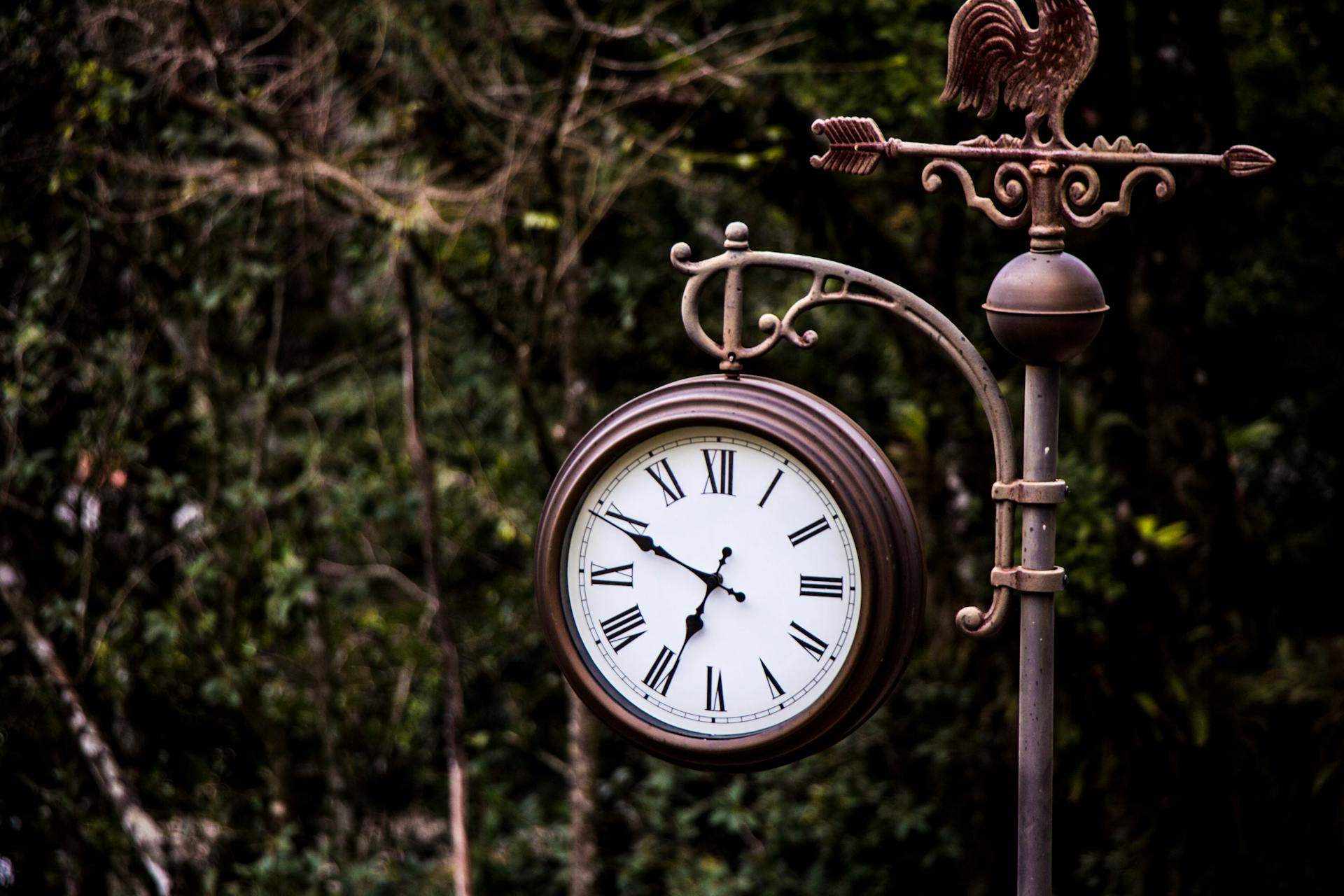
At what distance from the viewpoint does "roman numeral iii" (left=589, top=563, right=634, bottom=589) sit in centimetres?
257

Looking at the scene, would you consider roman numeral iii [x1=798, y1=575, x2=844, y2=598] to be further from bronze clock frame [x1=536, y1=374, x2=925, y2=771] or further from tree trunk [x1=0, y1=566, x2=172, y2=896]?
tree trunk [x1=0, y1=566, x2=172, y2=896]

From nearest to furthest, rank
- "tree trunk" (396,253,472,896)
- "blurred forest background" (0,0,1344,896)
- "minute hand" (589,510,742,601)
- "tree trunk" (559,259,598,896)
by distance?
"minute hand" (589,510,742,601), "blurred forest background" (0,0,1344,896), "tree trunk" (559,259,598,896), "tree trunk" (396,253,472,896)

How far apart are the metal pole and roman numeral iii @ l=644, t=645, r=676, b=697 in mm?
626

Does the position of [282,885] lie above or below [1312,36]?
below

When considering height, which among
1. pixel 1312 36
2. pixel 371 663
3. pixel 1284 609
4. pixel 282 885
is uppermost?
pixel 1312 36

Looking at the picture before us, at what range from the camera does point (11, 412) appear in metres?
5.86

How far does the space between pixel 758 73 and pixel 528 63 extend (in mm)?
1110

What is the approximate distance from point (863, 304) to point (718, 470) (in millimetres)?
398

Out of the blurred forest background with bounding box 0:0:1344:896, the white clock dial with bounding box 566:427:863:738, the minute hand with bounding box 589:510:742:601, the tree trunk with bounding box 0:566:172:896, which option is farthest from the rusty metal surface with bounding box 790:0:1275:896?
the tree trunk with bounding box 0:566:172:896

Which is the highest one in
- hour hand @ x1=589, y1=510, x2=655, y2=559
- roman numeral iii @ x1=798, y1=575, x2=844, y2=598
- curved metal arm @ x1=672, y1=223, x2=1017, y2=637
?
curved metal arm @ x1=672, y1=223, x2=1017, y2=637

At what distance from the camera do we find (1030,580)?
2453mm

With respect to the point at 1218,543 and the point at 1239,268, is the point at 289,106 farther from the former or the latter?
the point at 1239,268

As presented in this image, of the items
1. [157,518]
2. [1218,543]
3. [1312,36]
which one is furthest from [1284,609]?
[157,518]

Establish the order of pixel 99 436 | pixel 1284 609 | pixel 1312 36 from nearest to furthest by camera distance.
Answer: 1. pixel 99 436
2. pixel 1284 609
3. pixel 1312 36
